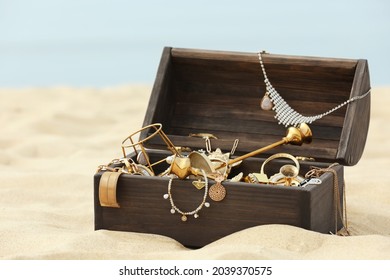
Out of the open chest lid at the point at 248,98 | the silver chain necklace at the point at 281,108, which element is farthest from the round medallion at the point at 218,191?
the silver chain necklace at the point at 281,108

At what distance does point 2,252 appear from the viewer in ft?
10.5

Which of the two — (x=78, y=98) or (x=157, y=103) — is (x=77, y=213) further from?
(x=78, y=98)

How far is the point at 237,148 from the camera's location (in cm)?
371

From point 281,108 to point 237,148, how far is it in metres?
0.28

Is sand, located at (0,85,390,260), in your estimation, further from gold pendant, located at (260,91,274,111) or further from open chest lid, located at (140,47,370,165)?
gold pendant, located at (260,91,274,111)

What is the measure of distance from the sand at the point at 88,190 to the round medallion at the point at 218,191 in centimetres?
14

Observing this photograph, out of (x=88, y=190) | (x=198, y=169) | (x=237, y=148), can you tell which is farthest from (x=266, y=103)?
(x=88, y=190)

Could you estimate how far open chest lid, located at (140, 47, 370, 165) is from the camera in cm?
371

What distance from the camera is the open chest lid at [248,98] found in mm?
3715

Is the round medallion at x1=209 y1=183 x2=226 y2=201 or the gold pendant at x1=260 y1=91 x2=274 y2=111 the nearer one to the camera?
the round medallion at x1=209 y1=183 x2=226 y2=201

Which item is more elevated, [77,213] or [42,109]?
[42,109]

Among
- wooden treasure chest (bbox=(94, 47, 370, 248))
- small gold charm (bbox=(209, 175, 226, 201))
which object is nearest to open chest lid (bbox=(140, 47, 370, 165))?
wooden treasure chest (bbox=(94, 47, 370, 248))
